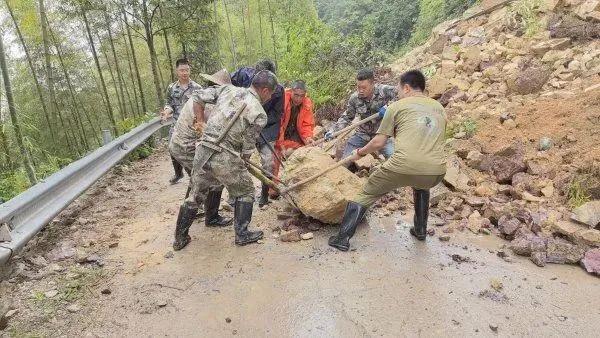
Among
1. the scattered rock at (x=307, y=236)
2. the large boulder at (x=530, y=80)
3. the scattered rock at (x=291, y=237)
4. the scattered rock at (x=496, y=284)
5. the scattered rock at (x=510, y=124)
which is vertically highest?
the large boulder at (x=530, y=80)

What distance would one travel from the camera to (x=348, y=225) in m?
3.49

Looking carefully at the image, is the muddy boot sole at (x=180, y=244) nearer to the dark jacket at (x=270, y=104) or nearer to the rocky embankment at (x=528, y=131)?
the dark jacket at (x=270, y=104)

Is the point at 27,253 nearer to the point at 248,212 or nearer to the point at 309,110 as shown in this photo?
the point at 248,212

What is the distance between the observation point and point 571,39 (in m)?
6.45

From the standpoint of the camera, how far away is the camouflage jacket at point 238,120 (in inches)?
136

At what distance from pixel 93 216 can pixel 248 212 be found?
1.84m

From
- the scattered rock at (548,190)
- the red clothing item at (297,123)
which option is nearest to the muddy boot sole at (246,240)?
the red clothing item at (297,123)

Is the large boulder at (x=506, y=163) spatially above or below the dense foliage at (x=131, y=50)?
below

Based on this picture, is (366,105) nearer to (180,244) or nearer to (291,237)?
(291,237)

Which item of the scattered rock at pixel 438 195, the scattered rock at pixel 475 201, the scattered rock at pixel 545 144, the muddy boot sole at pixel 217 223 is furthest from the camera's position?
the scattered rock at pixel 545 144

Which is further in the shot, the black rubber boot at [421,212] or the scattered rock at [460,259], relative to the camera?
the black rubber boot at [421,212]

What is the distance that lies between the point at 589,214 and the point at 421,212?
1380 mm

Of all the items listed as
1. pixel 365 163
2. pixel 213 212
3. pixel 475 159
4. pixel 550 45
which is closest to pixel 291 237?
pixel 213 212

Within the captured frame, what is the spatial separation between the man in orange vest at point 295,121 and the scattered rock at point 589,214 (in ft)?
9.19
